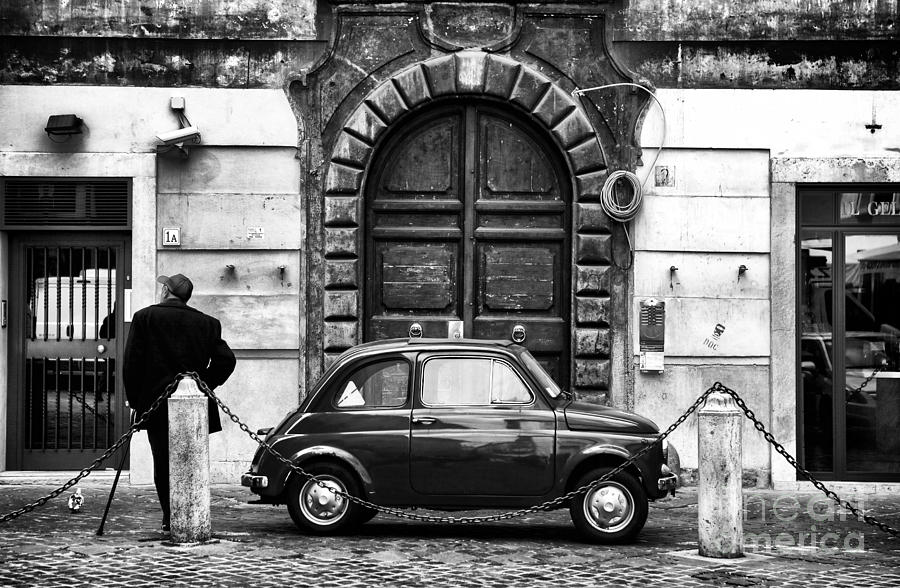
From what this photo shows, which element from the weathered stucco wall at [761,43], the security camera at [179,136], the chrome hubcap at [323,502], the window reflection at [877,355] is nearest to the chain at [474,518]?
the chrome hubcap at [323,502]

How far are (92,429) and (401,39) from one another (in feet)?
16.9

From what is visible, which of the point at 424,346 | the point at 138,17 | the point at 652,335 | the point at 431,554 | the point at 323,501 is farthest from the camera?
the point at 138,17

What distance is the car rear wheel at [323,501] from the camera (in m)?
9.69

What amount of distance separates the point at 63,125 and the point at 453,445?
5.77m

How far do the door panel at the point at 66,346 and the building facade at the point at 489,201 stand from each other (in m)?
0.04

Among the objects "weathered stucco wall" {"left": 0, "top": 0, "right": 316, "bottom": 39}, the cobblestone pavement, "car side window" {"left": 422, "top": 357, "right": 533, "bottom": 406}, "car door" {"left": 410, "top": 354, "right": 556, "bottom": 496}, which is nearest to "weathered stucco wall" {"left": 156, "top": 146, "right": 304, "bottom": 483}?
"weathered stucco wall" {"left": 0, "top": 0, "right": 316, "bottom": 39}

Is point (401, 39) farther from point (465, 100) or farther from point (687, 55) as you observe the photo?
point (687, 55)

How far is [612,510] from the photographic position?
31.1 feet

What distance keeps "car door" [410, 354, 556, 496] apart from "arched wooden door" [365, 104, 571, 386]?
349 centimetres

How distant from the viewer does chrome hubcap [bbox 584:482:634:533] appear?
947cm

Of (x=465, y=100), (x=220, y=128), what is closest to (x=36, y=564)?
(x=220, y=128)

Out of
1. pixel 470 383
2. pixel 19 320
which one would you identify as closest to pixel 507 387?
pixel 470 383

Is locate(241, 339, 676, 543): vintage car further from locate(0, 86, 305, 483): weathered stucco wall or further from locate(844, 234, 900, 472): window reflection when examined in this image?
locate(844, 234, 900, 472): window reflection

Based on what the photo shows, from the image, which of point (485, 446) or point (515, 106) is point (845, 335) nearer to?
point (515, 106)
